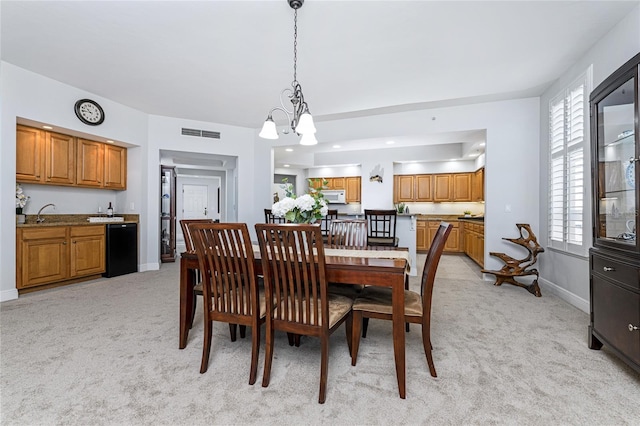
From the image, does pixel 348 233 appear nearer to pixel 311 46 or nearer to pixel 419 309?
pixel 419 309

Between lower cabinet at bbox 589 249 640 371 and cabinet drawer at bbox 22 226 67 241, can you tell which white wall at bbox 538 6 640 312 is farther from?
cabinet drawer at bbox 22 226 67 241

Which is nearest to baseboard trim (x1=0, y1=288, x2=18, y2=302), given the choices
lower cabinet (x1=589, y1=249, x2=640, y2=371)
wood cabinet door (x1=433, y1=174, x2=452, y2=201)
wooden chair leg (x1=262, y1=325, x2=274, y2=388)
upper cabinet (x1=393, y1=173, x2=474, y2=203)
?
wooden chair leg (x1=262, y1=325, x2=274, y2=388)

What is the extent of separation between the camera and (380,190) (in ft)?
25.0

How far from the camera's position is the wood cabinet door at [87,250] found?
163 inches

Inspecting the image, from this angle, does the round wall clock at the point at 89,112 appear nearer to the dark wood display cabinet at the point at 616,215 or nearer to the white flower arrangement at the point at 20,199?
the white flower arrangement at the point at 20,199

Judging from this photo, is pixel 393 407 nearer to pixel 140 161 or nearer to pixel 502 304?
pixel 502 304

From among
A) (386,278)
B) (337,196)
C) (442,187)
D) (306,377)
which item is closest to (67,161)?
(306,377)

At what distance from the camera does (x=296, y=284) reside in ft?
5.55

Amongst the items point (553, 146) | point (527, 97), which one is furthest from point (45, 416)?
point (527, 97)

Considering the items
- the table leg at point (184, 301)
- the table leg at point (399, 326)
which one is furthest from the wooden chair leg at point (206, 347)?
the table leg at point (399, 326)

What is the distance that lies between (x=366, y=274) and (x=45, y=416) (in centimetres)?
177

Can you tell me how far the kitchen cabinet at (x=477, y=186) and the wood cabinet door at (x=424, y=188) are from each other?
942mm

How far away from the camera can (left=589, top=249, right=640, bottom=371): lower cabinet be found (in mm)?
1743

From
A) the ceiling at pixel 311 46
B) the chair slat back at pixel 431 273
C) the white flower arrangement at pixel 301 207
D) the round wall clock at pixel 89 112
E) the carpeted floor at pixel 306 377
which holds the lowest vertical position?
the carpeted floor at pixel 306 377
